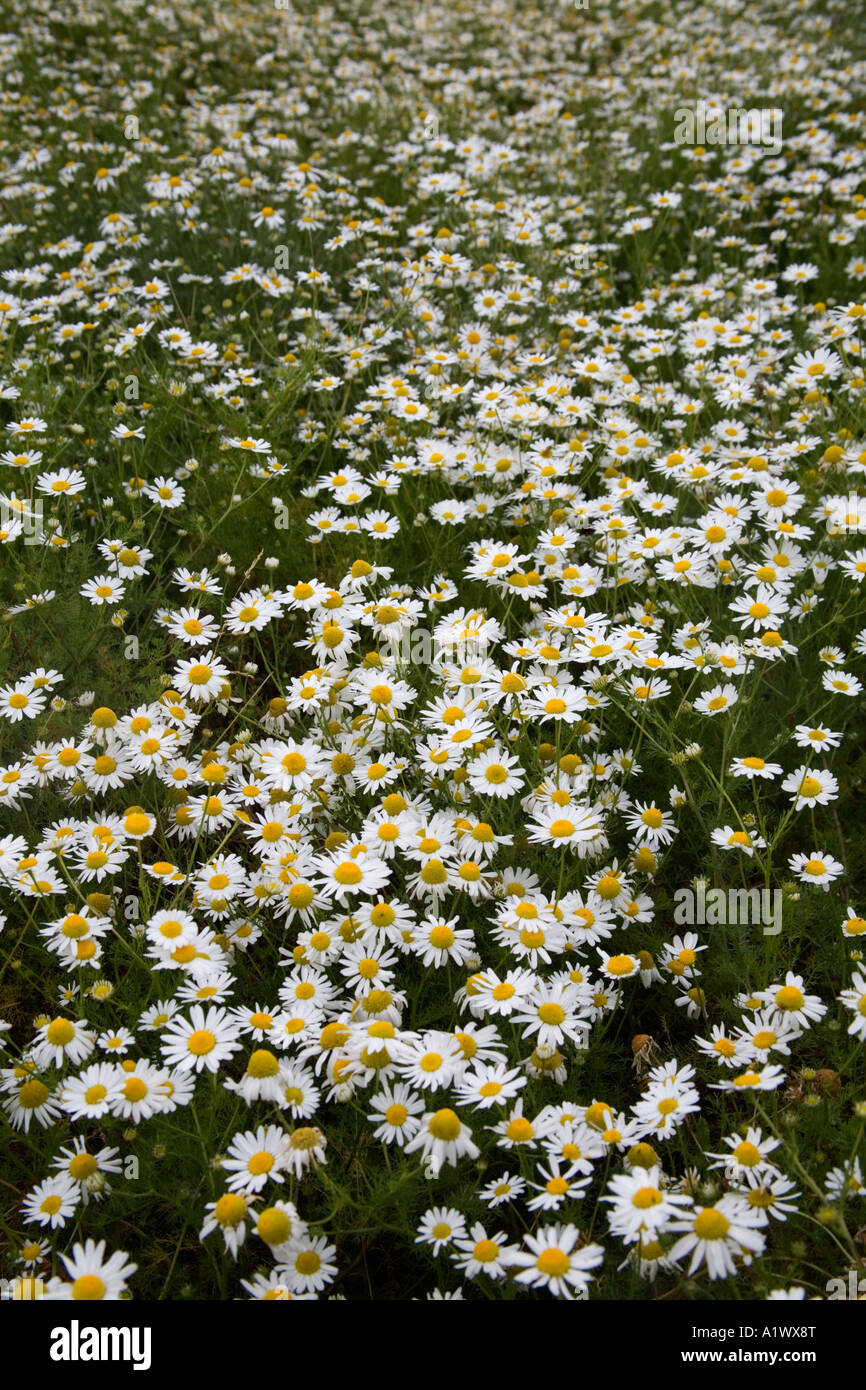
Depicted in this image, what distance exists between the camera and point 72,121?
7309mm

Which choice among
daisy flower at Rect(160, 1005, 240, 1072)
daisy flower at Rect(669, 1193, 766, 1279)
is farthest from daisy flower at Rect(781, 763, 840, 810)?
daisy flower at Rect(160, 1005, 240, 1072)

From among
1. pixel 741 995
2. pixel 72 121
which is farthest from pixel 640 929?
pixel 72 121

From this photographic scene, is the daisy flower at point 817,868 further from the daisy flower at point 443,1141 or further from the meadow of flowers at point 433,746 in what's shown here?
the daisy flower at point 443,1141

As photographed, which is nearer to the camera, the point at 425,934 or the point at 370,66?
the point at 425,934

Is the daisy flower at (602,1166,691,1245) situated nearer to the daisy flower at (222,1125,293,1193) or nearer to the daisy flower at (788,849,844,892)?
the daisy flower at (222,1125,293,1193)

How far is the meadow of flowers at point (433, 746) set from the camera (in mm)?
2125

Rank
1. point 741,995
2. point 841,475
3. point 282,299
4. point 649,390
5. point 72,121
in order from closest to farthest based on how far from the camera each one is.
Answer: point 741,995 → point 841,475 → point 649,390 → point 282,299 → point 72,121

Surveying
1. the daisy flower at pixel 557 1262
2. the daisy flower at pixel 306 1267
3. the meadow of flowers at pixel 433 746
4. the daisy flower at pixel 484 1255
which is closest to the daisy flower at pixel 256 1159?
the meadow of flowers at pixel 433 746

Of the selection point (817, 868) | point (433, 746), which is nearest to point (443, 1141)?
point (433, 746)

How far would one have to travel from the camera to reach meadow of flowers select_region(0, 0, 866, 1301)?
83.7 inches
